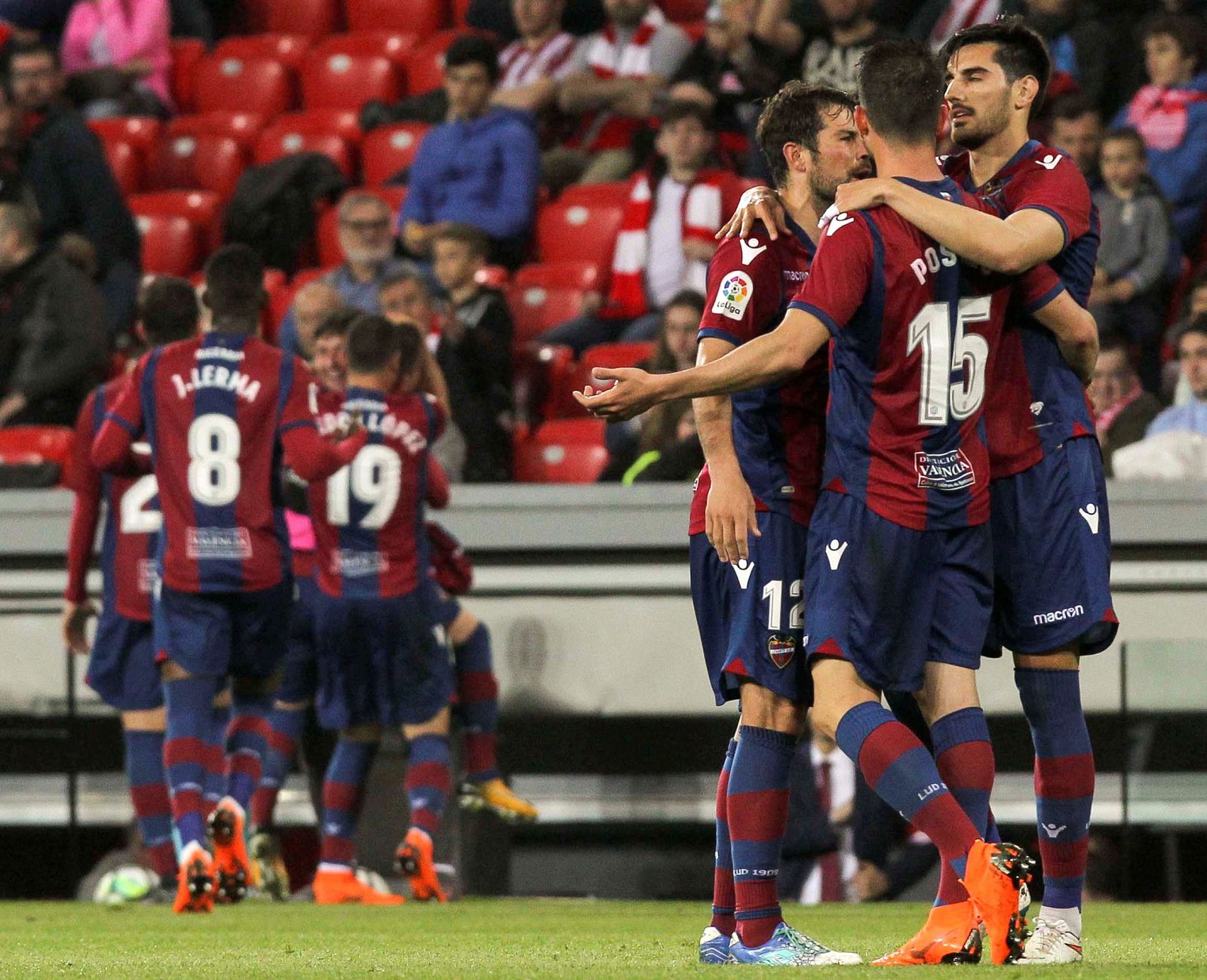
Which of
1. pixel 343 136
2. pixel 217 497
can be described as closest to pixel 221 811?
pixel 217 497

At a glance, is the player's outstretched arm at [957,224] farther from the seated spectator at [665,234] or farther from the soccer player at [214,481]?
the seated spectator at [665,234]

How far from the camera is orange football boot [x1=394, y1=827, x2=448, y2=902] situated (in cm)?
771

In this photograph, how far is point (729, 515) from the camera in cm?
449

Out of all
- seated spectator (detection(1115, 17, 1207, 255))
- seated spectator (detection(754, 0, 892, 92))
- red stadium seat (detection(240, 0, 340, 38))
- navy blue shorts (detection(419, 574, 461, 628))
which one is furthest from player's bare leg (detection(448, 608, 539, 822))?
red stadium seat (detection(240, 0, 340, 38))

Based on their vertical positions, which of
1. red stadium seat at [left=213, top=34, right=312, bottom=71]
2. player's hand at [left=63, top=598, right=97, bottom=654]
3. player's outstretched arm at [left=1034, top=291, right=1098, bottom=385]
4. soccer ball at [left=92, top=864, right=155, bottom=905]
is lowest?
soccer ball at [left=92, top=864, right=155, bottom=905]

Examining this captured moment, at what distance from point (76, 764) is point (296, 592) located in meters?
1.17

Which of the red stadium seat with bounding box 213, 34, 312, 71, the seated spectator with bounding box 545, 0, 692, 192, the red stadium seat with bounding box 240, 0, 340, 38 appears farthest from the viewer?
the red stadium seat with bounding box 240, 0, 340, 38

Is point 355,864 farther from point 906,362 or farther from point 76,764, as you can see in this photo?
point 906,362

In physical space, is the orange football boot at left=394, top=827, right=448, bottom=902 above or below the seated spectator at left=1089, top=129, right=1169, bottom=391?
below

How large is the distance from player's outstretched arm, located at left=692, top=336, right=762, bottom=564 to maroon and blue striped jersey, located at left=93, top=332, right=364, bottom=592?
2.86 meters

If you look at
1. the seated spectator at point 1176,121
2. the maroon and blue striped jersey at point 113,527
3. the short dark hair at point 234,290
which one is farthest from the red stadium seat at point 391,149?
the short dark hair at point 234,290

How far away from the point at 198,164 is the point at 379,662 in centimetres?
576

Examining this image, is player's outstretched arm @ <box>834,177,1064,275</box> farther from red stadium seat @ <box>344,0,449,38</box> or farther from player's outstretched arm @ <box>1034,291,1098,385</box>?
red stadium seat @ <box>344,0,449,38</box>

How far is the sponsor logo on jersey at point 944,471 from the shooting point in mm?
4371
